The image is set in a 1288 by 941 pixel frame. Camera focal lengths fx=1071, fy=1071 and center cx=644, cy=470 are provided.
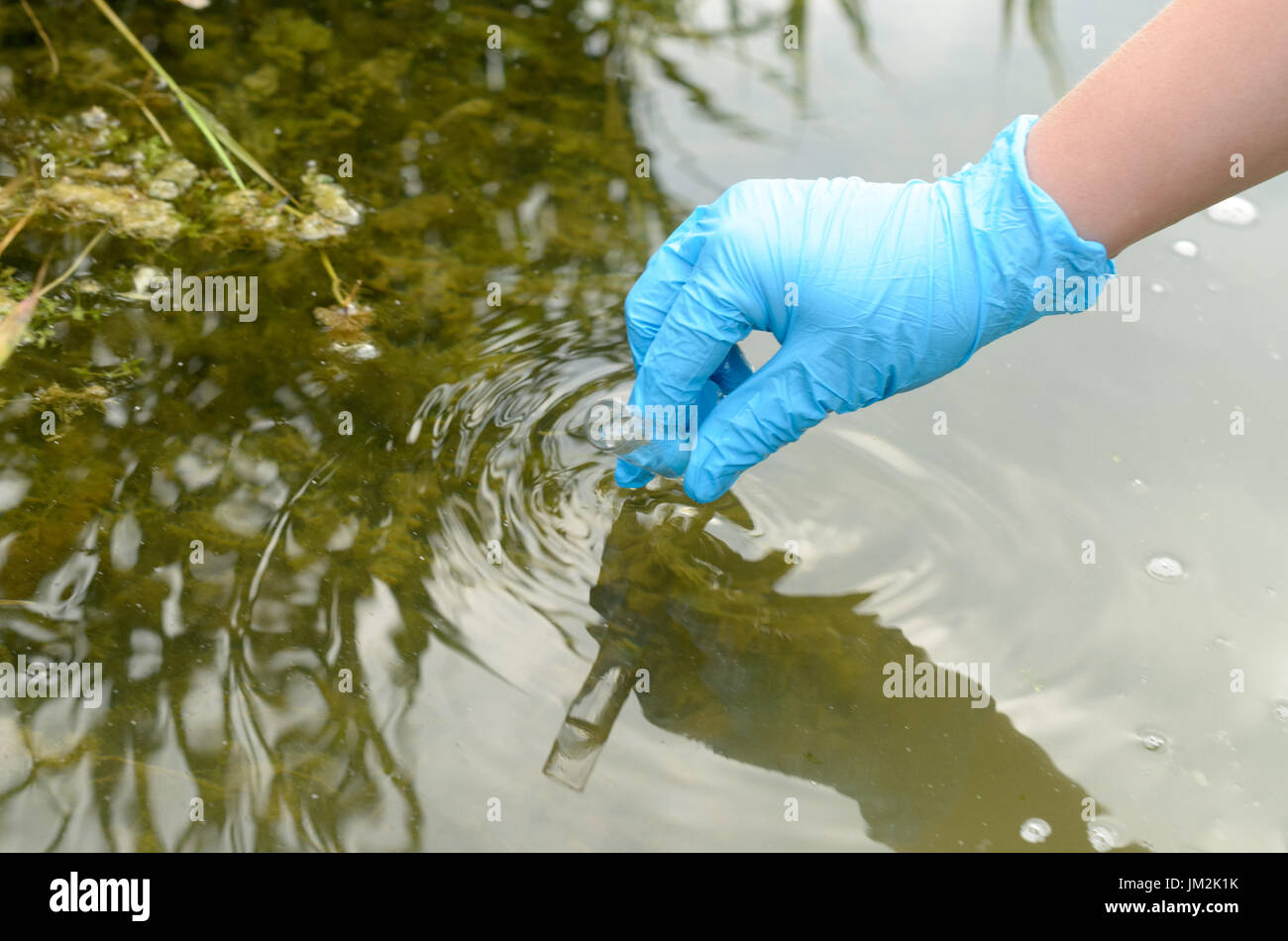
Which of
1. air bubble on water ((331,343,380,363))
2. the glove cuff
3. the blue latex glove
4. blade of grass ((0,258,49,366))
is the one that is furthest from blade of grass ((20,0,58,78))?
the glove cuff

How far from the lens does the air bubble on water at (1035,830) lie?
1749 millimetres

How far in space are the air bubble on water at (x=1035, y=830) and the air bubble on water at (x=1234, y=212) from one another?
1.76 metres

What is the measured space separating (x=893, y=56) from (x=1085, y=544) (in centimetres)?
169

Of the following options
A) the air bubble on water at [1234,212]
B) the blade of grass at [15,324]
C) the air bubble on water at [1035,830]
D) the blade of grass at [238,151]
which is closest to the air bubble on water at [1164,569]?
the air bubble on water at [1035,830]

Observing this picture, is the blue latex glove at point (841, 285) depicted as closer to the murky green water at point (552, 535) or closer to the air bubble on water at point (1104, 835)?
the murky green water at point (552, 535)

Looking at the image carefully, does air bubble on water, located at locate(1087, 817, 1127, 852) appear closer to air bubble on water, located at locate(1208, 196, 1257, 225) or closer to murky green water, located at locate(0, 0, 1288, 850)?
murky green water, located at locate(0, 0, 1288, 850)

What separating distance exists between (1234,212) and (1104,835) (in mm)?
1786

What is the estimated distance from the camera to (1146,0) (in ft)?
10.6

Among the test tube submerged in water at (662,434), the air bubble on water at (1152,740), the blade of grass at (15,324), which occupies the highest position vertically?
the blade of grass at (15,324)

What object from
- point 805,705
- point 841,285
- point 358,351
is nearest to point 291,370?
point 358,351

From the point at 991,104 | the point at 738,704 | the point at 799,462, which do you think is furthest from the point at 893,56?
the point at 738,704

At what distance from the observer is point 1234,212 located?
2.76 metres

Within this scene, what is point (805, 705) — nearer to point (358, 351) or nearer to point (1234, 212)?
point (358, 351)

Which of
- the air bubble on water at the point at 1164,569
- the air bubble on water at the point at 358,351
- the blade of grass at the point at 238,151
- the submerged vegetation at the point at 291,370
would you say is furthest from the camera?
the blade of grass at the point at 238,151
